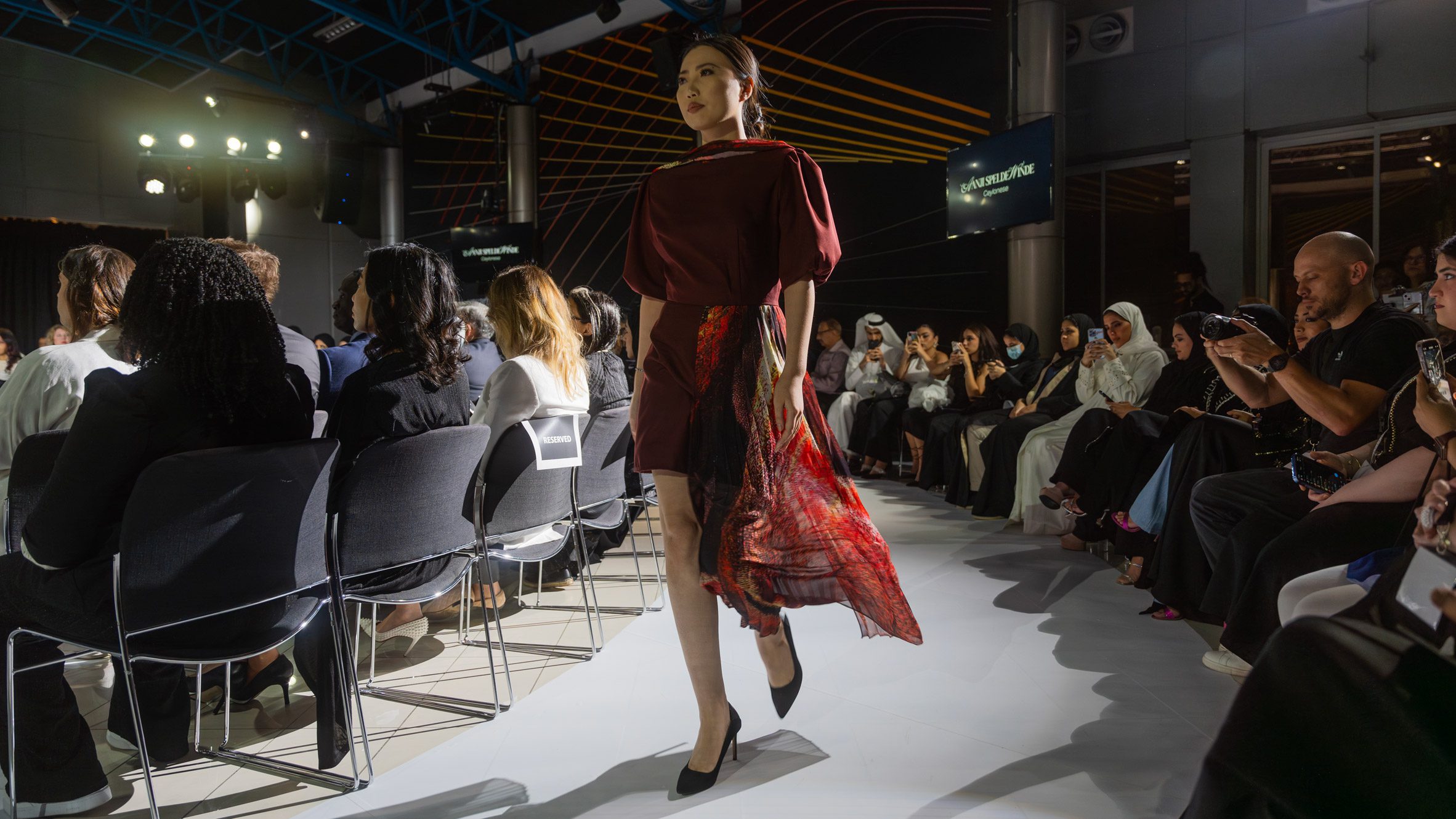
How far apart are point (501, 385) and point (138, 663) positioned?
1.11m

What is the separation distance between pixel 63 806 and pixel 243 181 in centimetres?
1066

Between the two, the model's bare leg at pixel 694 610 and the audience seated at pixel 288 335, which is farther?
the audience seated at pixel 288 335

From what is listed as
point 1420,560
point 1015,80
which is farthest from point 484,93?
point 1420,560

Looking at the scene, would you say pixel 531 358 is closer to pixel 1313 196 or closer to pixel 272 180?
pixel 1313 196

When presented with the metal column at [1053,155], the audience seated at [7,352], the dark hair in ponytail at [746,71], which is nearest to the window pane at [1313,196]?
the metal column at [1053,155]

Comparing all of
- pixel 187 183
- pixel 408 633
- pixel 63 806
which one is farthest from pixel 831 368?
pixel 187 183

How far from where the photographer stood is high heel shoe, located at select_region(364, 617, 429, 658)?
2.64 meters

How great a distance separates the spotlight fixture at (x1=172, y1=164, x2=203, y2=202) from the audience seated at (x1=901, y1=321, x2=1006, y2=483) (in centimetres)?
942

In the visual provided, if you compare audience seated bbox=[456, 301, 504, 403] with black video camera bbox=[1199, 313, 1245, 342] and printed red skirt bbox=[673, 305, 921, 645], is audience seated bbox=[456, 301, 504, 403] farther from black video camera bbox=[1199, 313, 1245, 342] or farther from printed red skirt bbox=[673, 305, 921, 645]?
black video camera bbox=[1199, 313, 1245, 342]

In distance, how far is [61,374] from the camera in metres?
2.32

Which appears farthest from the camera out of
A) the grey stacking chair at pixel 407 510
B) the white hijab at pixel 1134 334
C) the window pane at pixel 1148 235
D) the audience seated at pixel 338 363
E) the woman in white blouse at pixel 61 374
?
the window pane at pixel 1148 235

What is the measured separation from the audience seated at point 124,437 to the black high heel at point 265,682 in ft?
1.47

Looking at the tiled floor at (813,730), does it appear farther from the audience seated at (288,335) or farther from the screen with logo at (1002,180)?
the screen with logo at (1002,180)

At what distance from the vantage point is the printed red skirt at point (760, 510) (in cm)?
164
